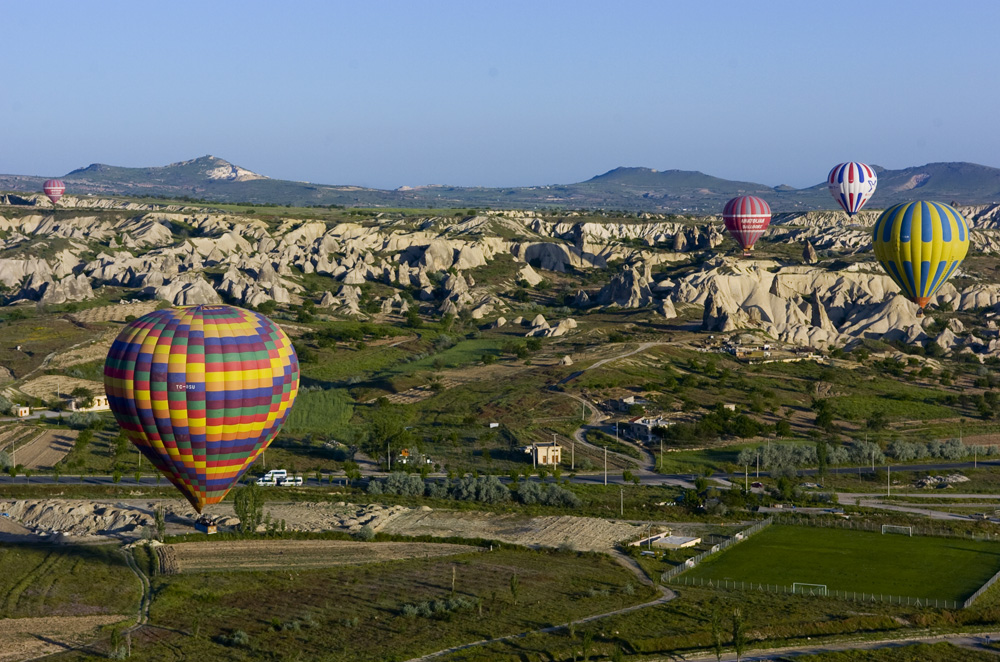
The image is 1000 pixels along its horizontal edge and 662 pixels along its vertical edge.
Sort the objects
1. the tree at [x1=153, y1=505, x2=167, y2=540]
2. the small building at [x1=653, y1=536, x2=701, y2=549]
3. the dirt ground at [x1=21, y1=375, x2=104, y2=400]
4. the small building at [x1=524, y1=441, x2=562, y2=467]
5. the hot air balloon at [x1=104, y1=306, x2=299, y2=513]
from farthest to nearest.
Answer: the dirt ground at [x1=21, y1=375, x2=104, y2=400] → the small building at [x1=524, y1=441, x2=562, y2=467] → the small building at [x1=653, y1=536, x2=701, y2=549] → the tree at [x1=153, y1=505, x2=167, y2=540] → the hot air balloon at [x1=104, y1=306, x2=299, y2=513]

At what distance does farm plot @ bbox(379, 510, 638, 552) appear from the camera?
5550 cm

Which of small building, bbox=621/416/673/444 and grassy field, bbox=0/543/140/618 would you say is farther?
small building, bbox=621/416/673/444

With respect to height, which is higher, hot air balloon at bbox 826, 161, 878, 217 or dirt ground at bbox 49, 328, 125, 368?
hot air balloon at bbox 826, 161, 878, 217

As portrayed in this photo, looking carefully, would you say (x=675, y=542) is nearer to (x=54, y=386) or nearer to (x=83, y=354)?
(x=54, y=386)

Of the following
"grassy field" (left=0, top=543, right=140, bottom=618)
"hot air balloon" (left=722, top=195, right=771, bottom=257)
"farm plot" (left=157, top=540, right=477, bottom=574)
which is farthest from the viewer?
"hot air balloon" (left=722, top=195, right=771, bottom=257)

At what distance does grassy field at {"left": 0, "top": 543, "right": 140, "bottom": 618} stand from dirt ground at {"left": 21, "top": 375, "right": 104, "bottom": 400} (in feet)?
132

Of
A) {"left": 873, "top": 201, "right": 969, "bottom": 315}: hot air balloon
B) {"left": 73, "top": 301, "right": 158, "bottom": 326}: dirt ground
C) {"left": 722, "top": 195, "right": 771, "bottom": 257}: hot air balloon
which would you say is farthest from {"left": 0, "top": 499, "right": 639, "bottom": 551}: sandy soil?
{"left": 722, "top": 195, "right": 771, "bottom": 257}: hot air balloon

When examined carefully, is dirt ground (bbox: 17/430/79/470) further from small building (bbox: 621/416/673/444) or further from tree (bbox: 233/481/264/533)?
small building (bbox: 621/416/673/444)

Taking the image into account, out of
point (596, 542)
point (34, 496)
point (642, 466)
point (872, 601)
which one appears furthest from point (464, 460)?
point (872, 601)

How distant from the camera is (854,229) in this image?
182875mm

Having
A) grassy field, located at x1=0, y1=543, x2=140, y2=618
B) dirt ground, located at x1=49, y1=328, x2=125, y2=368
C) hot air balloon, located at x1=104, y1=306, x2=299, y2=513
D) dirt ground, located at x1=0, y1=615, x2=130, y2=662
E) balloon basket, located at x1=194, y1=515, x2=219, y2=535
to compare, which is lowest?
balloon basket, located at x1=194, y1=515, x2=219, y2=535

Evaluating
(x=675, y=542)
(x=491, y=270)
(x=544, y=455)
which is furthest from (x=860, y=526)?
(x=491, y=270)

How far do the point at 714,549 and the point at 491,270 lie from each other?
103129 millimetres

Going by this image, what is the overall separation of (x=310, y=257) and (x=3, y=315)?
42.6m
